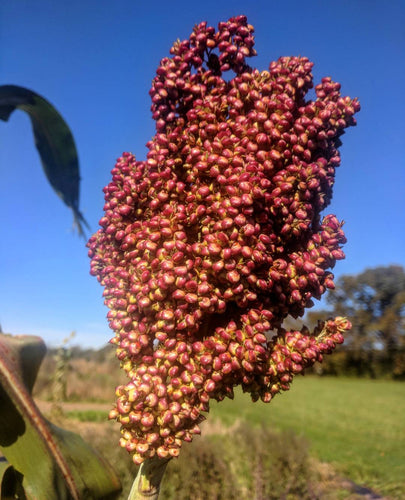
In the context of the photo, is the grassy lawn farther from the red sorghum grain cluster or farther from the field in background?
the red sorghum grain cluster

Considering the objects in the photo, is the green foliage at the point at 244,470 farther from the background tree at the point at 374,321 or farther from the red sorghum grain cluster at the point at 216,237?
the background tree at the point at 374,321

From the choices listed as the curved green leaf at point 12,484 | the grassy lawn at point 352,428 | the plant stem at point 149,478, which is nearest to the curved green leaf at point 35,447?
the curved green leaf at point 12,484

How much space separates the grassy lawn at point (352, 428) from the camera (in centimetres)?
888

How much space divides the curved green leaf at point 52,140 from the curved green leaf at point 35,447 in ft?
5.06

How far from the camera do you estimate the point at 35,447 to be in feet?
4.15

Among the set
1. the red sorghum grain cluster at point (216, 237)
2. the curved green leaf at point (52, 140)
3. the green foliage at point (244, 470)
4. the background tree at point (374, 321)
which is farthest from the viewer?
the background tree at point (374, 321)

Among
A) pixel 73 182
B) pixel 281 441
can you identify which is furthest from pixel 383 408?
pixel 73 182

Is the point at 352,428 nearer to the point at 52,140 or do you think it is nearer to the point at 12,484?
the point at 52,140

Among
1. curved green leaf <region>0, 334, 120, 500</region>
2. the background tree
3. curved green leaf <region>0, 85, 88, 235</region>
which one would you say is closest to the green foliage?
curved green leaf <region>0, 85, 88, 235</region>

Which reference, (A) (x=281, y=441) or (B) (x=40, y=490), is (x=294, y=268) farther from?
(A) (x=281, y=441)

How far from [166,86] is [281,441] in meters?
6.86

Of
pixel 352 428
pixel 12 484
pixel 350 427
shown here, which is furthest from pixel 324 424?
pixel 12 484

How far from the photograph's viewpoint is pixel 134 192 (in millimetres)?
1286

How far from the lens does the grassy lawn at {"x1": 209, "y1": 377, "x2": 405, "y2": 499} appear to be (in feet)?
29.1
